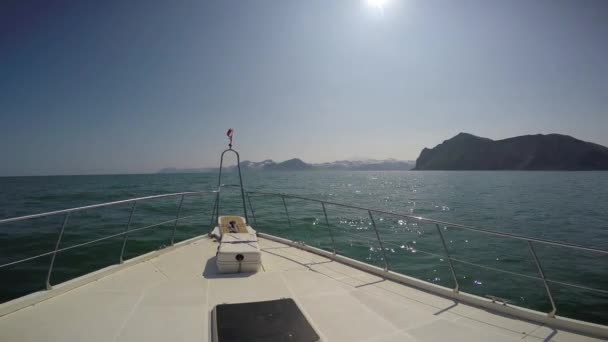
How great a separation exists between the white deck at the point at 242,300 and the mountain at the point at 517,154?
13868 centimetres

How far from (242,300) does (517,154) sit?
14984 cm

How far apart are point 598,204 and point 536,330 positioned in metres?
30.6

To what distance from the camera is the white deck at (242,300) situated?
2.66 m

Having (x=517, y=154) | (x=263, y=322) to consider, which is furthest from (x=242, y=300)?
(x=517, y=154)

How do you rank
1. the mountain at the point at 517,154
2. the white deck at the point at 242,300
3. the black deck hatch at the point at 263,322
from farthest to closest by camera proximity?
the mountain at the point at 517,154 < the white deck at the point at 242,300 < the black deck hatch at the point at 263,322

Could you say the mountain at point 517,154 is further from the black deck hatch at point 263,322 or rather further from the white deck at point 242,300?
the black deck hatch at point 263,322

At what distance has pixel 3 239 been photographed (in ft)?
37.9

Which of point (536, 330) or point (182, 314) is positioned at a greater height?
point (182, 314)

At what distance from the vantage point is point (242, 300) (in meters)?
3.34

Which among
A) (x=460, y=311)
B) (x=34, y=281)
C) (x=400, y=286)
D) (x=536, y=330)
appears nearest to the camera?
(x=536, y=330)

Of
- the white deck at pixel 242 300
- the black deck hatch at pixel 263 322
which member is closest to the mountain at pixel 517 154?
the white deck at pixel 242 300

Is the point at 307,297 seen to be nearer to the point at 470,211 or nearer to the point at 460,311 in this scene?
the point at 460,311

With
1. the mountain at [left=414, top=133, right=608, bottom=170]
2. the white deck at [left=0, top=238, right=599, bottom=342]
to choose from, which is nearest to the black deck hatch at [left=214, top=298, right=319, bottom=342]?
the white deck at [left=0, top=238, right=599, bottom=342]

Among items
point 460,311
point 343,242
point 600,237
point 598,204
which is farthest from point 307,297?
point 598,204
